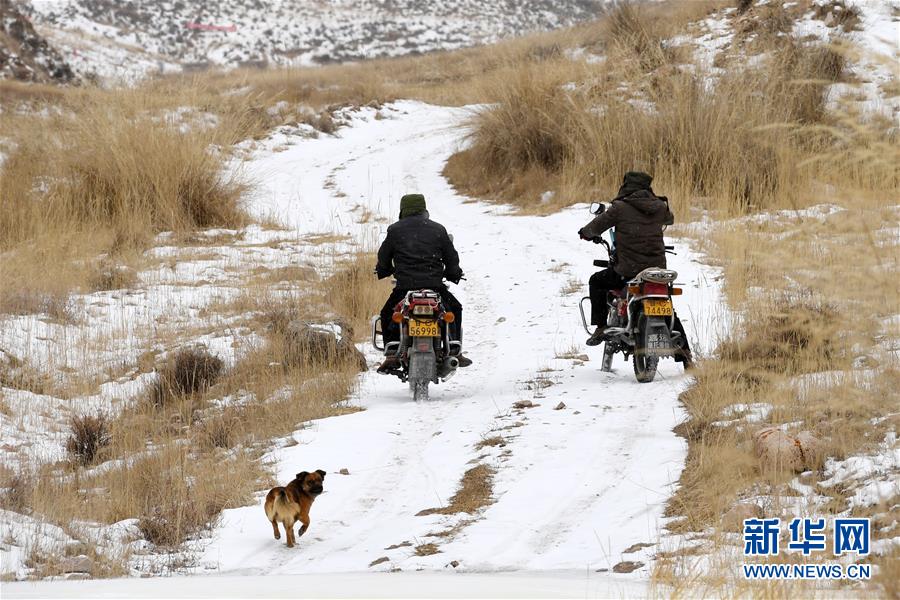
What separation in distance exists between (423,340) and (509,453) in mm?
2107

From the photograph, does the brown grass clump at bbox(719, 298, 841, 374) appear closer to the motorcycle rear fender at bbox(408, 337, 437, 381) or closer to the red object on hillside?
the motorcycle rear fender at bbox(408, 337, 437, 381)

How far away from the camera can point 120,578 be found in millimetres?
5113

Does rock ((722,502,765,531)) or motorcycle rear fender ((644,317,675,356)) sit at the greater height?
motorcycle rear fender ((644,317,675,356))

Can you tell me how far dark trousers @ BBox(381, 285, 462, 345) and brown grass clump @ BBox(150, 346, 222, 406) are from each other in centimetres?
176

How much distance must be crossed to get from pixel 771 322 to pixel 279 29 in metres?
55.9

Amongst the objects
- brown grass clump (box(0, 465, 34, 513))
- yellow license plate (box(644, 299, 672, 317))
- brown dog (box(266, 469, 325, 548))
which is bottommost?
brown grass clump (box(0, 465, 34, 513))

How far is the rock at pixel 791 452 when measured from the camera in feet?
18.6

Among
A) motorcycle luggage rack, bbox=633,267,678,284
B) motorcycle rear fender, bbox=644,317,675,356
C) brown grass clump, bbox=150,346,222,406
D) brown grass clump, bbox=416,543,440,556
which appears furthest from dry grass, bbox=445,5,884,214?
brown grass clump, bbox=416,543,440,556

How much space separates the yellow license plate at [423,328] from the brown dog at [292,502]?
10.2ft

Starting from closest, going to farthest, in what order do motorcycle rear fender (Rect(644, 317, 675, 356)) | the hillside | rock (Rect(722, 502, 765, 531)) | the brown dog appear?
rock (Rect(722, 502, 765, 531))
the brown dog
motorcycle rear fender (Rect(644, 317, 675, 356))
the hillside

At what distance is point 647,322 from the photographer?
330 inches

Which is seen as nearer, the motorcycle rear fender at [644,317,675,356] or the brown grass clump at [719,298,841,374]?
the brown grass clump at [719,298,841,374]

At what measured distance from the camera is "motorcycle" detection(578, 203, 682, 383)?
836 cm

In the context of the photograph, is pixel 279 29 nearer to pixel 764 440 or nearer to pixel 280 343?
pixel 280 343
